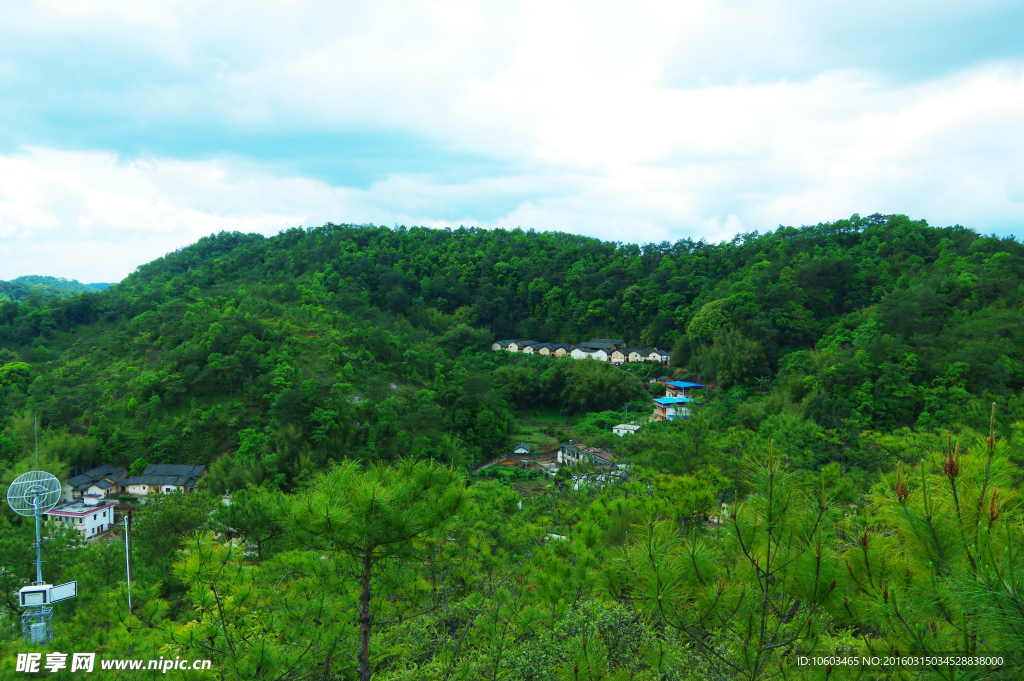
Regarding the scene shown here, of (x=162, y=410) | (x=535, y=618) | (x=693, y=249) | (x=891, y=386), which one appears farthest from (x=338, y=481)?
(x=693, y=249)

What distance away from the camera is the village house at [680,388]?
32769 mm

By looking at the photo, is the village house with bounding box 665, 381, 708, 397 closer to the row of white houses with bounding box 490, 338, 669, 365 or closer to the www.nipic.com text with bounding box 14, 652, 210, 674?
the row of white houses with bounding box 490, 338, 669, 365

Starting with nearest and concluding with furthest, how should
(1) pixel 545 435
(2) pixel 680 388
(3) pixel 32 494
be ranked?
1. (3) pixel 32 494
2. (1) pixel 545 435
3. (2) pixel 680 388

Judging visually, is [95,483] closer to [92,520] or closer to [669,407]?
[92,520]

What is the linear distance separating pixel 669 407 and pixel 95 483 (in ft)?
85.6

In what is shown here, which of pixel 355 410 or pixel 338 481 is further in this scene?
pixel 355 410

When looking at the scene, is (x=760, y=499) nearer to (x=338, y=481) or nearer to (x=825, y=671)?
(x=825, y=671)

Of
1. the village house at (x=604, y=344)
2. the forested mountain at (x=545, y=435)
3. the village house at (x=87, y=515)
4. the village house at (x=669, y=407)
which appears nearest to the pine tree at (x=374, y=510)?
the forested mountain at (x=545, y=435)

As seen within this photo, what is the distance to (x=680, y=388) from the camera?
33219mm

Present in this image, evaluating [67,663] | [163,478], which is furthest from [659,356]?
[67,663]

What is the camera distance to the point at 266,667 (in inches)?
134

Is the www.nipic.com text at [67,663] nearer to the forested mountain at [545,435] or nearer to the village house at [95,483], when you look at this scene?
the forested mountain at [545,435]

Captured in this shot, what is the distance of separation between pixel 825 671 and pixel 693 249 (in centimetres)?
4919

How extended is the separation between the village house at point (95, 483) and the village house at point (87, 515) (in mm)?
1016
